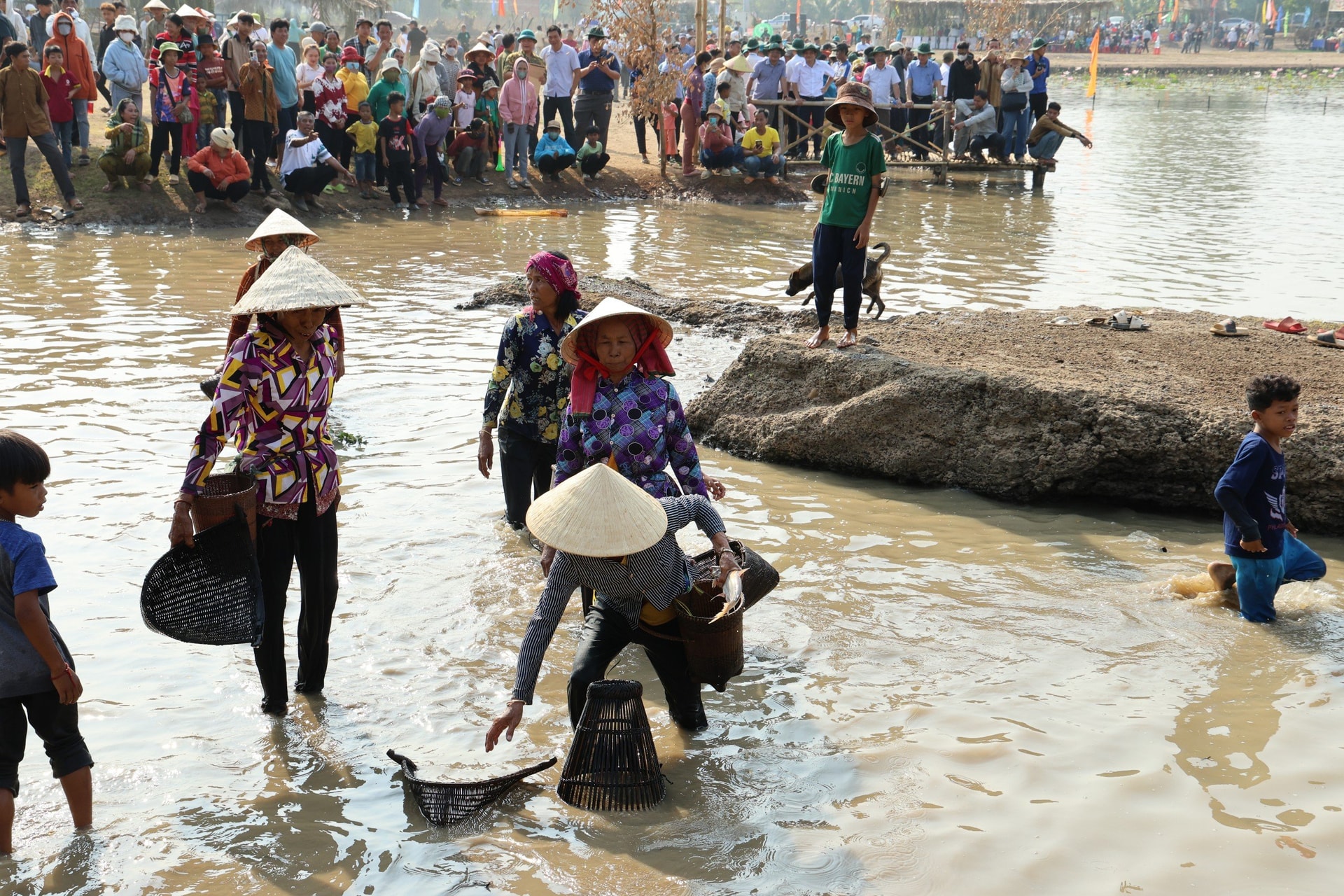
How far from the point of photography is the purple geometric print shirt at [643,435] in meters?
4.36

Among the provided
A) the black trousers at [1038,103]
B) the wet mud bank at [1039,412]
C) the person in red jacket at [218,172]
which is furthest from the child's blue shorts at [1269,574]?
the black trousers at [1038,103]

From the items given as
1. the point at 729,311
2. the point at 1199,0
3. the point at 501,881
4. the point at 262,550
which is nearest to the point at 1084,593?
the point at 501,881

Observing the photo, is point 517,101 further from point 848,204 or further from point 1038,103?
point 848,204

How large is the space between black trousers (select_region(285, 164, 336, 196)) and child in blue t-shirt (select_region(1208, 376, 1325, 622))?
13356 mm

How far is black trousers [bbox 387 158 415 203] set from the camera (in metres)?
17.0

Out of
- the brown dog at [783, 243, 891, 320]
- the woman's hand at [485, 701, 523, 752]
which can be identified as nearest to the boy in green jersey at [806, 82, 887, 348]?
the brown dog at [783, 243, 891, 320]

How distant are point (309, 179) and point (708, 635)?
13631 mm

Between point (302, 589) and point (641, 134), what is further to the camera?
point (641, 134)

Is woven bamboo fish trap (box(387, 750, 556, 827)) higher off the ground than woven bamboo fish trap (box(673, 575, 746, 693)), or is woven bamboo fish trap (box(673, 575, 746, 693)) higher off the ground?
woven bamboo fish trap (box(673, 575, 746, 693))

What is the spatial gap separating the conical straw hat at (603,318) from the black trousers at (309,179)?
41.7 ft

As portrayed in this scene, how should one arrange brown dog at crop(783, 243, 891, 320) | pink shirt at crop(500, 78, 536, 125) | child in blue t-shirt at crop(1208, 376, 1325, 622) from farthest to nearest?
pink shirt at crop(500, 78, 536, 125), brown dog at crop(783, 243, 891, 320), child in blue t-shirt at crop(1208, 376, 1325, 622)

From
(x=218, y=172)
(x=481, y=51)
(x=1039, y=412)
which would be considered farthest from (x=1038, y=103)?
(x=1039, y=412)

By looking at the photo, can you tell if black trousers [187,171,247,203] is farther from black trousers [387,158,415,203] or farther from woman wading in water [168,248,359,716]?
woman wading in water [168,248,359,716]

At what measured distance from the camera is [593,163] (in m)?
19.3
